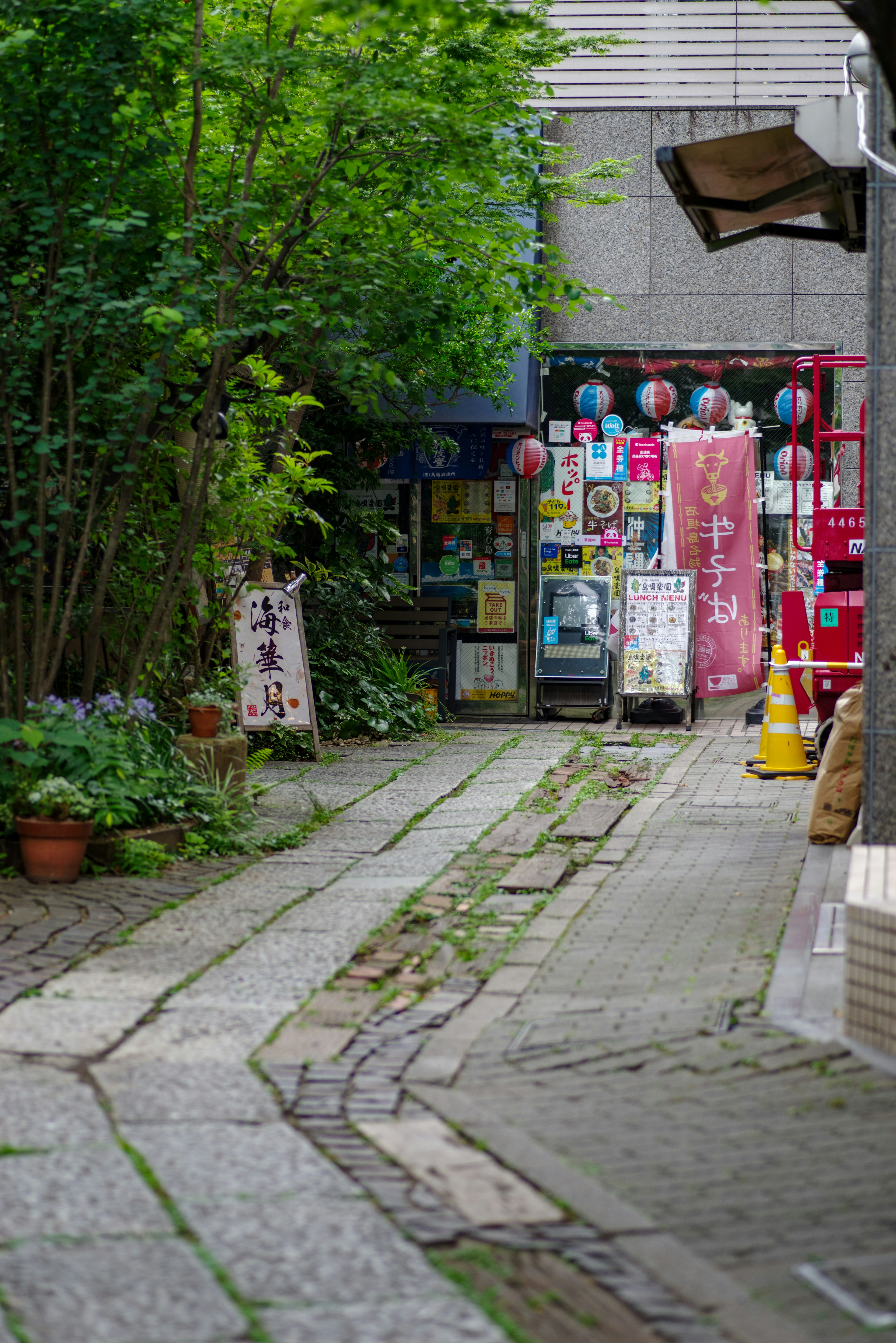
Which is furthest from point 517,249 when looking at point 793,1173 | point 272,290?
point 793,1173

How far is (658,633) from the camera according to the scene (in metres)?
14.1

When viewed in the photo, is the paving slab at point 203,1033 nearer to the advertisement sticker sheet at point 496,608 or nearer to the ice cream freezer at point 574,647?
the ice cream freezer at point 574,647

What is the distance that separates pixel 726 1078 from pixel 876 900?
77cm

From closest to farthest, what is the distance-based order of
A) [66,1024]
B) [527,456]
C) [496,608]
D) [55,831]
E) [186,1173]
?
[186,1173] → [66,1024] → [55,831] → [527,456] → [496,608]

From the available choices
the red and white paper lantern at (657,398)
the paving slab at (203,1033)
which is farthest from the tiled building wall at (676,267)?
the paving slab at (203,1033)

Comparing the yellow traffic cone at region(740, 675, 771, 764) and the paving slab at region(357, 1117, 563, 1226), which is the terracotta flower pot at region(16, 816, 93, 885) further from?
the yellow traffic cone at region(740, 675, 771, 764)

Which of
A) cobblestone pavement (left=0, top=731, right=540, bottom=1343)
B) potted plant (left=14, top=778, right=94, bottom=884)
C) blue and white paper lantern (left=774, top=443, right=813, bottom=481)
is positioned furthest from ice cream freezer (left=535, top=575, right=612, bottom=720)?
cobblestone pavement (left=0, top=731, right=540, bottom=1343)

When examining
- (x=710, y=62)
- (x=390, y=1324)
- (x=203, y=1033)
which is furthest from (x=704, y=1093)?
(x=710, y=62)

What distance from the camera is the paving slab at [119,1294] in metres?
2.84

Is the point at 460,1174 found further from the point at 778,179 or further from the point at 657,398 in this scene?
the point at 657,398

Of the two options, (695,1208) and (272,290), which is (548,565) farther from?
(695,1208)

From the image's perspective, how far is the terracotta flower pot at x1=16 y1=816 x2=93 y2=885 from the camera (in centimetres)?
700

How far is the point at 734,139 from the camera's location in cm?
638

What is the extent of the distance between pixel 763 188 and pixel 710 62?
9033 millimetres
